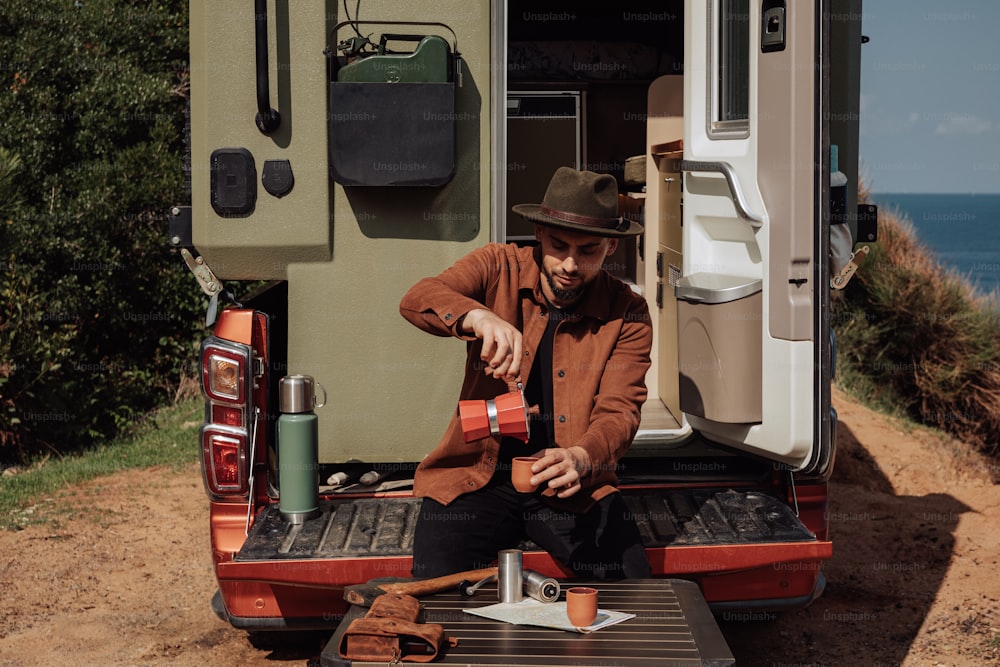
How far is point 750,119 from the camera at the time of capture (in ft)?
12.2

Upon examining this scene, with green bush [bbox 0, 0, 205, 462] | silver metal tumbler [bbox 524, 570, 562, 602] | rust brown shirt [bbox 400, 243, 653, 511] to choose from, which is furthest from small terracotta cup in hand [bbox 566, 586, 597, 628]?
green bush [bbox 0, 0, 205, 462]

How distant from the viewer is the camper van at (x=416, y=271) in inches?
141

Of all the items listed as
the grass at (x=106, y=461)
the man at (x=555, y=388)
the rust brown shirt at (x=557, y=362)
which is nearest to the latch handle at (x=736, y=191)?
the man at (x=555, y=388)

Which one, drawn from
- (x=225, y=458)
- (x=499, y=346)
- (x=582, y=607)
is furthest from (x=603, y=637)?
(x=225, y=458)

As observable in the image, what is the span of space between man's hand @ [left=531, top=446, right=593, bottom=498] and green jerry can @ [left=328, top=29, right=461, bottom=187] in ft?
3.93

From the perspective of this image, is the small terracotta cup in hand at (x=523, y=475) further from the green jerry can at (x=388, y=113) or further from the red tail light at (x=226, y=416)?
the green jerry can at (x=388, y=113)

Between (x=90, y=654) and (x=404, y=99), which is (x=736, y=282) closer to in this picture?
(x=404, y=99)

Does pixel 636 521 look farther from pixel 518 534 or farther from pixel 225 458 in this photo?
pixel 225 458

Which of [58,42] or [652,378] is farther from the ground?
[58,42]

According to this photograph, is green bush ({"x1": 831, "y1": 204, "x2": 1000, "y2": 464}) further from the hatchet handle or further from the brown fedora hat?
the hatchet handle

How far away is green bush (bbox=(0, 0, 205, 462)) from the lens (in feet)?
28.5

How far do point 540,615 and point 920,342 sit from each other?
699 centimetres

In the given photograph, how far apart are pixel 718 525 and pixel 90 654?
246 cm

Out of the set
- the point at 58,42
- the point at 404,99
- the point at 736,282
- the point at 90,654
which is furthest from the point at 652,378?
the point at 58,42
